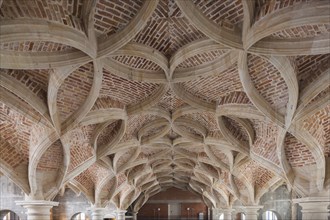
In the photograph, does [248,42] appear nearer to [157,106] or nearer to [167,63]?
[167,63]

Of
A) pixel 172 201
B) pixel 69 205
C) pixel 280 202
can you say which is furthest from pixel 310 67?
pixel 172 201

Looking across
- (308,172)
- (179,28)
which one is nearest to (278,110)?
(308,172)

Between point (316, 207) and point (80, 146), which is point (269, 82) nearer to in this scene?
point (316, 207)

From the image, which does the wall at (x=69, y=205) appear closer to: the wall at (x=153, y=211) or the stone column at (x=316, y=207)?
the stone column at (x=316, y=207)

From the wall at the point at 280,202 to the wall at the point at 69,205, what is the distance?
31.3ft

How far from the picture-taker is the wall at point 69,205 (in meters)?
20.7

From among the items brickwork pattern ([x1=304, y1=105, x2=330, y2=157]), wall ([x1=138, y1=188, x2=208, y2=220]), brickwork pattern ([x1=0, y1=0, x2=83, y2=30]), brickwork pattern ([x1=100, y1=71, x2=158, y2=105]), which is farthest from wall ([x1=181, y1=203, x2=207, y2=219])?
brickwork pattern ([x1=0, y1=0, x2=83, y2=30])

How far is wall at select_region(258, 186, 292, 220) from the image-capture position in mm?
18750

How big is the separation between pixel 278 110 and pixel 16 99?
216 inches

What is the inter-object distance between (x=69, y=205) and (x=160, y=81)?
15.0 metres

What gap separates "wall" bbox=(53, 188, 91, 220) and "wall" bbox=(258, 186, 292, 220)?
954 cm

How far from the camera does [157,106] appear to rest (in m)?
9.87

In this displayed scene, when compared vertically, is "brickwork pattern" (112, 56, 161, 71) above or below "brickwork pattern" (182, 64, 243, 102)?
above

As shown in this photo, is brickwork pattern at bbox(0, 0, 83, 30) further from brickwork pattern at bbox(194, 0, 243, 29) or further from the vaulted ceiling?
brickwork pattern at bbox(194, 0, 243, 29)
